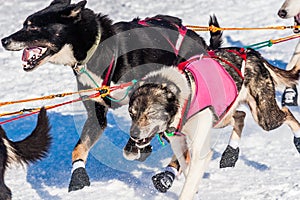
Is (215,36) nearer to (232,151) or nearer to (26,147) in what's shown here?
(232,151)

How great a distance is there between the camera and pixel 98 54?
12.9 feet

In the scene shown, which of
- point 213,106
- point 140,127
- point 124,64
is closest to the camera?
point 140,127

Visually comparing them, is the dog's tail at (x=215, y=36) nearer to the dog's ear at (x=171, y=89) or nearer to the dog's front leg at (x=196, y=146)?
the dog's front leg at (x=196, y=146)

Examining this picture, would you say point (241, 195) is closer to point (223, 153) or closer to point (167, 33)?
point (223, 153)

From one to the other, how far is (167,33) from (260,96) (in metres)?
0.78

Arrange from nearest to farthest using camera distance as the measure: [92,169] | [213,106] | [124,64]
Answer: [213,106] → [124,64] → [92,169]

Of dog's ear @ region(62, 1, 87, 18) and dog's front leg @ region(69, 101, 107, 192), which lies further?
dog's front leg @ region(69, 101, 107, 192)

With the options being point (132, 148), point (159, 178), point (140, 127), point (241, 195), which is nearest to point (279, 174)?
point (241, 195)

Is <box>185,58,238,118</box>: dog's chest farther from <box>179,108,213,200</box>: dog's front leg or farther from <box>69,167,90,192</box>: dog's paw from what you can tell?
<box>69,167,90,192</box>: dog's paw

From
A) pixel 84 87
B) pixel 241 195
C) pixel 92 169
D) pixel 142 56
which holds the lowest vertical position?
pixel 92 169

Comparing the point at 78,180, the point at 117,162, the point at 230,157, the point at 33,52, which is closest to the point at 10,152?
the point at 78,180

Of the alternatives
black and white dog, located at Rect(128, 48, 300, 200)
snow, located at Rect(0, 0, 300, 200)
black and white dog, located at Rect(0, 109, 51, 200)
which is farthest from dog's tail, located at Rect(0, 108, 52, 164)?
snow, located at Rect(0, 0, 300, 200)

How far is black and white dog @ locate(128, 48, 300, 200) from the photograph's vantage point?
326cm

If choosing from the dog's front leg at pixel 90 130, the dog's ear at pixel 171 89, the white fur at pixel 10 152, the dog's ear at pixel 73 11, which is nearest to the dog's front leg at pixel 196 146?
the dog's ear at pixel 171 89
